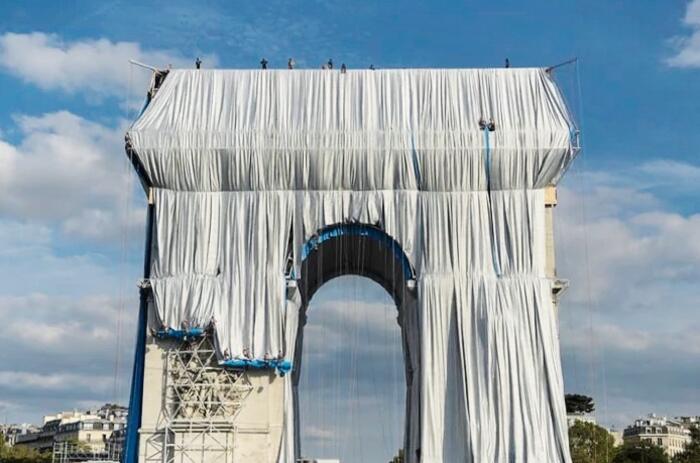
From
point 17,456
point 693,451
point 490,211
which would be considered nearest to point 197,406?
point 490,211

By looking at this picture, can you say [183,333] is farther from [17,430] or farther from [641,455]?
[17,430]

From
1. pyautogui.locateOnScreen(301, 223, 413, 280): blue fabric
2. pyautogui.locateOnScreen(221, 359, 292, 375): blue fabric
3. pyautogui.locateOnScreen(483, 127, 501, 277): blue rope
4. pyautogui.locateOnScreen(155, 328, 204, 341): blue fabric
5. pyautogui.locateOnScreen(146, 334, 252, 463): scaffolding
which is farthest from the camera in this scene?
pyautogui.locateOnScreen(301, 223, 413, 280): blue fabric

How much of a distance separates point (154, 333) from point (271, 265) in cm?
386

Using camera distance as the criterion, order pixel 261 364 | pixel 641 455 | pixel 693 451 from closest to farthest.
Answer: pixel 261 364 → pixel 693 451 → pixel 641 455

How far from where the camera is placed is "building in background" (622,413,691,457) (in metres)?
101

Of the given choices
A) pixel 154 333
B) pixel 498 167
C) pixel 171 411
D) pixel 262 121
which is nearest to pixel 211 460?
pixel 171 411

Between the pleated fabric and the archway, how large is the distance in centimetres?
27

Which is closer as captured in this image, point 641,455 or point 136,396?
point 136,396

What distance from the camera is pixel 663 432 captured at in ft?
339

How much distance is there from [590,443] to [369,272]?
32810mm

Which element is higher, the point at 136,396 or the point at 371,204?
the point at 371,204

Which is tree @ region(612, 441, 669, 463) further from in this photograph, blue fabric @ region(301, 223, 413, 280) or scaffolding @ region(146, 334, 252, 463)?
scaffolding @ region(146, 334, 252, 463)

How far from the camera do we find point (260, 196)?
27.9 m

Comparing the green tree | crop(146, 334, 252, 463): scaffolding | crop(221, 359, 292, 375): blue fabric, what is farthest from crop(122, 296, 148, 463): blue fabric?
the green tree
